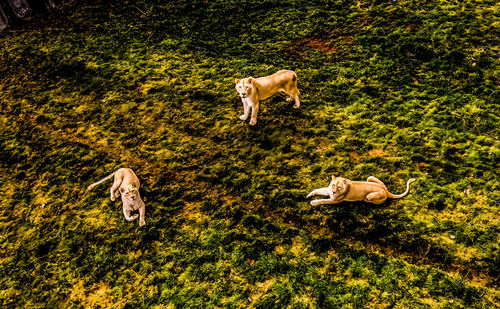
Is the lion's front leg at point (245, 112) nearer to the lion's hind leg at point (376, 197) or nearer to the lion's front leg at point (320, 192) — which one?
the lion's front leg at point (320, 192)

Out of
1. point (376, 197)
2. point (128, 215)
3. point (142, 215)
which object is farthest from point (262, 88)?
→ point (128, 215)

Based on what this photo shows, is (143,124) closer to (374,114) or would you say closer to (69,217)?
(69,217)

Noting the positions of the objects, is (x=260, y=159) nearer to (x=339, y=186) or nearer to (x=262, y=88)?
(x=262, y=88)

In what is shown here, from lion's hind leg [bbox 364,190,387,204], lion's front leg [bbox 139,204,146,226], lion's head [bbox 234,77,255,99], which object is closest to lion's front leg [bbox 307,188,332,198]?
lion's hind leg [bbox 364,190,387,204]

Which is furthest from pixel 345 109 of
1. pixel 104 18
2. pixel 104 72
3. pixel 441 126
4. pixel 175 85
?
pixel 104 18

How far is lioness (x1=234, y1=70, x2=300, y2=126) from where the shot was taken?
560cm

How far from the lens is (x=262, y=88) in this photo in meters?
5.90

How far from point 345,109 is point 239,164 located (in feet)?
8.92

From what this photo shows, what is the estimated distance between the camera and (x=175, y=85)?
757 cm

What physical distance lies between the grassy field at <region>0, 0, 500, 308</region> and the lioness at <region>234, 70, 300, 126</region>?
415mm

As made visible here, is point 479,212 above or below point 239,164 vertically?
below

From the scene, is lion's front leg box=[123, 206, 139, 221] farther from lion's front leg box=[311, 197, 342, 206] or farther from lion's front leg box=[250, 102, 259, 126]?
lion's front leg box=[311, 197, 342, 206]

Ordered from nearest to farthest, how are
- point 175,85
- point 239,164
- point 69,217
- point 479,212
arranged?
1. point 479,212
2. point 69,217
3. point 239,164
4. point 175,85

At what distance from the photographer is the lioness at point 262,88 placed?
220 inches
